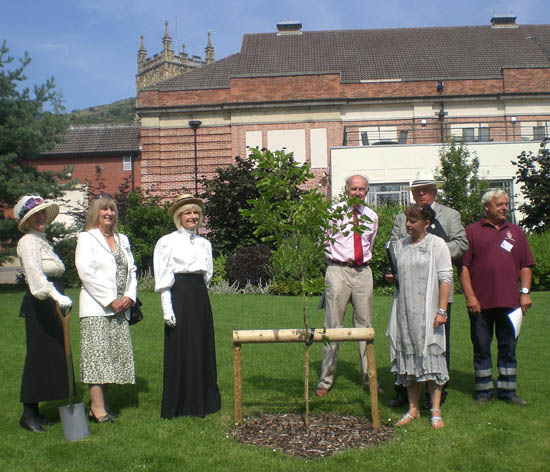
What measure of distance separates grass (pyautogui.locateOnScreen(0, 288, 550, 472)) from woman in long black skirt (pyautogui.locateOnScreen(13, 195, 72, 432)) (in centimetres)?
32

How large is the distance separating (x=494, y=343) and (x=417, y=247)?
4671 millimetres

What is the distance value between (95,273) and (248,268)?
13425 mm

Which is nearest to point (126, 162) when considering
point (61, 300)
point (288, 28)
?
point (288, 28)

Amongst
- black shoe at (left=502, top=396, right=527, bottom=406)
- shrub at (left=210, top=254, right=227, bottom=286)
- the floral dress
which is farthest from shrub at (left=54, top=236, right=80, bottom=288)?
black shoe at (left=502, top=396, right=527, bottom=406)

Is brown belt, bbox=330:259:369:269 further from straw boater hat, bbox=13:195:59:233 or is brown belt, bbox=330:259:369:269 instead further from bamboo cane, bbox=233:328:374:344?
straw boater hat, bbox=13:195:59:233

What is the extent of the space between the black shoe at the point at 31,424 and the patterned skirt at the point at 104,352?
0.59 m

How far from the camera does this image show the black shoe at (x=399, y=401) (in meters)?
6.39

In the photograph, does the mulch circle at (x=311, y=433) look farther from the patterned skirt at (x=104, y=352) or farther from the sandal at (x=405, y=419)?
the patterned skirt at (x=104, y=352)

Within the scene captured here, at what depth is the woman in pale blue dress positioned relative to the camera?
5.61 metres

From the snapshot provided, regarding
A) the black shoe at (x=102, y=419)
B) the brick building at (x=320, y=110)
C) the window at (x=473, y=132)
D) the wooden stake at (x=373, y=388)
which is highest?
the brick building at (x=320, y=110)

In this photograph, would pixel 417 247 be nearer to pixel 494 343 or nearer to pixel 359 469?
pixel 359 469

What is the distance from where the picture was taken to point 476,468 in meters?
4.71

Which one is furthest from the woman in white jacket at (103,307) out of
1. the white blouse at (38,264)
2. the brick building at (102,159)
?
the brick building at (102,159)

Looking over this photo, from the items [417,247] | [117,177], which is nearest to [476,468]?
[417,247]
